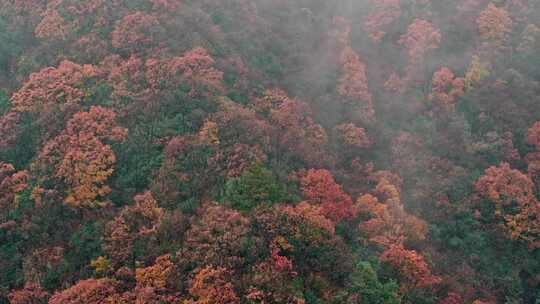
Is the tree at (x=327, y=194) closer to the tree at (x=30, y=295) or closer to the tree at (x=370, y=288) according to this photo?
the tree at (x=370, y=288)

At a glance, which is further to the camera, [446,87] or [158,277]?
[446,87]

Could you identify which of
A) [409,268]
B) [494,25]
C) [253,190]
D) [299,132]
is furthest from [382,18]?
[409,268]

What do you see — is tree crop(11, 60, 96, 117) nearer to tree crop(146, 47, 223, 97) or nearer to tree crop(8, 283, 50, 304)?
tree crop(146, 47, 223, 97)

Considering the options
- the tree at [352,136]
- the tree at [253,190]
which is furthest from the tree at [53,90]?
the tree at [352,136]

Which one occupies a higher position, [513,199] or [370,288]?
[513,199]

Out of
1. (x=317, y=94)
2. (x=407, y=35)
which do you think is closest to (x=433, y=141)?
(x=317, y=94)

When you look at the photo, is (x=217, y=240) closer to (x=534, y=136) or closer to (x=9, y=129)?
(x=9, y=129)
